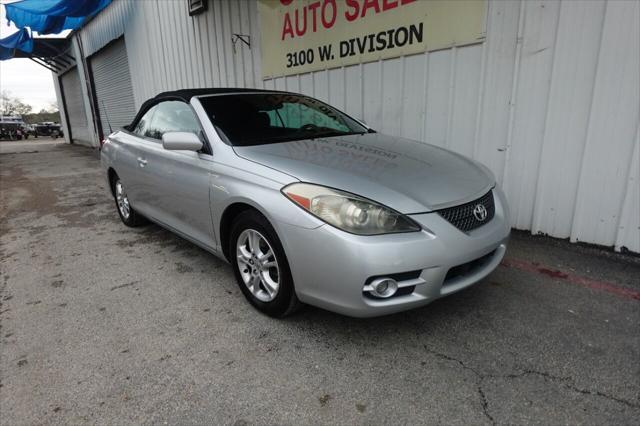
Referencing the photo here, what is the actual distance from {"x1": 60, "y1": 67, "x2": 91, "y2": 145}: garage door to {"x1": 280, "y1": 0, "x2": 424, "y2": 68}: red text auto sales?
1441 cm

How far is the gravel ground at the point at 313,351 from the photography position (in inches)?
72.4

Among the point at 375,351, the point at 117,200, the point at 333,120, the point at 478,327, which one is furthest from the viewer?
the point at 117,200

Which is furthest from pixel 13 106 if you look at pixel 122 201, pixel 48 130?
pixel 122 201

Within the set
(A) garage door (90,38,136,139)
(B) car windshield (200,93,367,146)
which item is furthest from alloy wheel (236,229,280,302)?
(A) garage door (90,38,136,139)

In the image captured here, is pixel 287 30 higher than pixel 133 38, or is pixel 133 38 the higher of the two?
pixel 133 38

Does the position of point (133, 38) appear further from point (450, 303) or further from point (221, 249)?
point (450, 303)

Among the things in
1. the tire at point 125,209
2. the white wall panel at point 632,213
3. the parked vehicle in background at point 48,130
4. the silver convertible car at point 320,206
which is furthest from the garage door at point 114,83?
the parked vehicle in background at point 48,130

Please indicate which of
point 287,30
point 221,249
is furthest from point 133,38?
point 221,249

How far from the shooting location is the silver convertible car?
6.68ft

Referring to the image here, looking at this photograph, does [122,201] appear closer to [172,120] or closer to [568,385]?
[172,120]

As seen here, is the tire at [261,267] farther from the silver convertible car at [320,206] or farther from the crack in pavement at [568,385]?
the crack in pavement at [568,385]

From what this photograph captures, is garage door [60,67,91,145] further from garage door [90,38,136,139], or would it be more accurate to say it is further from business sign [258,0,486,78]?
business sign [258,0,486,78]

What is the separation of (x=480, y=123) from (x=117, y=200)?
425cm

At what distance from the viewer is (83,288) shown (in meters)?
3.14
